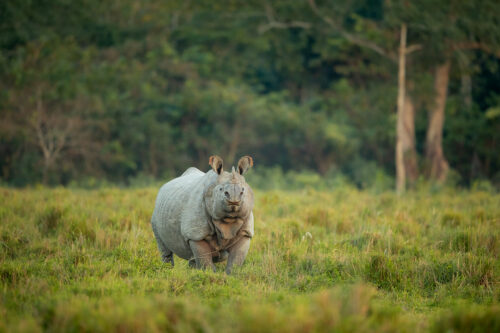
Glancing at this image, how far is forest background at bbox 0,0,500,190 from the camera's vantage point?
21.0 m

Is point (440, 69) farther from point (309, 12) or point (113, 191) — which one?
point (113, 191)

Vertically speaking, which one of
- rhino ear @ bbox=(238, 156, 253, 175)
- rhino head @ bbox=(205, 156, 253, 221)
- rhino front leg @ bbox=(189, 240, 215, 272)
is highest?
rhino ear @ bbox=(238, 156, 253, 175)

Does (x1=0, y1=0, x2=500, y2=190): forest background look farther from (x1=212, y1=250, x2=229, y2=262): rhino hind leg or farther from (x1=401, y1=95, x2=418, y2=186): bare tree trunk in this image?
(x1=212, y1=250, x2=229, y2=262): rhino hind leg

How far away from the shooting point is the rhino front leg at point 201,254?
646 centimetres

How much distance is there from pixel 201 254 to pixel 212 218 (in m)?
0.44

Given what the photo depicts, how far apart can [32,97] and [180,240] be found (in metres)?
16.0

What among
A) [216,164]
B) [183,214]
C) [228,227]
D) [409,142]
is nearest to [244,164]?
[216,164]

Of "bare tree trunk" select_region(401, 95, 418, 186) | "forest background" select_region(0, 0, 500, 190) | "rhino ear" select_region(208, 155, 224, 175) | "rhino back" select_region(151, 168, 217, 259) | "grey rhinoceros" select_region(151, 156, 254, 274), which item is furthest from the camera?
"bare tree trunk" select_region(401, 95, 418, 186)

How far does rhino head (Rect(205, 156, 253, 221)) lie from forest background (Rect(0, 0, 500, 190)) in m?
14.1

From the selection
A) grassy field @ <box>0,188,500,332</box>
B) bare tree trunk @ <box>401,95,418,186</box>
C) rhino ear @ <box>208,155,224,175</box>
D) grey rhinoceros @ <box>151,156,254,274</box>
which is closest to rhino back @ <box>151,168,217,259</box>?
grey rhinoceros @ <box>151,156,254,274</box>

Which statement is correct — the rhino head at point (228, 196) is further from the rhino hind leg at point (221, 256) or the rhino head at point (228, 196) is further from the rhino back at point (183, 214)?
the rhino hind leg at point (221, 256)

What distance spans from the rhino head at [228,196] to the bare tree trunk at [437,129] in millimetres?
17587

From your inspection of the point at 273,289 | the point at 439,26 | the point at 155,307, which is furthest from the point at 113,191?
the point at 439,26

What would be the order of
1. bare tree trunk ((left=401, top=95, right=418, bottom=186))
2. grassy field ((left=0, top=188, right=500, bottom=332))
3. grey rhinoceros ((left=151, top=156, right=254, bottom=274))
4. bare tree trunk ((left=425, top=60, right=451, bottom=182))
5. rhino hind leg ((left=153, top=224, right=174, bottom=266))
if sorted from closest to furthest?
grassy field ((left=0, top=188, right=500, bottom=332)), grey rhinoceros ((left=151, top=156, right=254, bottom=274)), rhino hind leg ((left=153, top=224, right=174, bottom=266)), bare tree trunk ((left=425, top=60, right=451, bottom=182)), bare tree trunk ((left=401, top=95, right=418, bottom=186))
